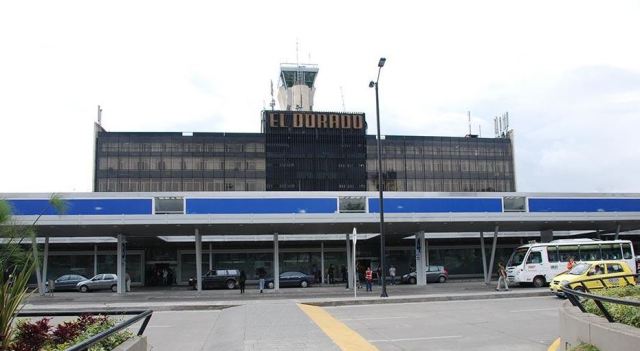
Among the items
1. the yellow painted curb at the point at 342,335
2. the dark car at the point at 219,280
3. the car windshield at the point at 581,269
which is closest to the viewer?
the yellow painted curb at the point at 342,335

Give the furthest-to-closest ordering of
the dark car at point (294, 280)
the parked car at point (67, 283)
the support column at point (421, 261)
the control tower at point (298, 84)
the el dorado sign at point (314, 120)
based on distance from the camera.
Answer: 1. the control tower at point (298, 84)
2. the el dorado sign at point (314, 120)
3. the parked car at point (67, 283)
4. the dark car at point (294, 280)
5. the support column at point (421, 261)

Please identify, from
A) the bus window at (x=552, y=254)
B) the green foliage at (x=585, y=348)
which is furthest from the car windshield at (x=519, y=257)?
the green foliage at (x=585, y=348)

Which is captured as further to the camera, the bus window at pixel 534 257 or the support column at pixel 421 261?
the support column at pixel 421 261

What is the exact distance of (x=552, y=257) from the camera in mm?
33500

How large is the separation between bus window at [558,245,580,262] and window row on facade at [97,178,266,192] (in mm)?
76369

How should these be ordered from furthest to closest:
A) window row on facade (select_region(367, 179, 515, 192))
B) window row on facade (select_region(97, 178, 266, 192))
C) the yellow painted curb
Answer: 1. window row on facade (select_region(367, 179, 515, 192))
2. window row on facade (select_region(97, 178, 266, 192))
3. the yellow painted curb

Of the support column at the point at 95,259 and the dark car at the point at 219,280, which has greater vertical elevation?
the support column at the point at 95,259

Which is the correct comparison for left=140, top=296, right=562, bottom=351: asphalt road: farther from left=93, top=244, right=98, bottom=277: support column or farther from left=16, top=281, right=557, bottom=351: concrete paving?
left=93, top=244, right=98, bottom=277: support column

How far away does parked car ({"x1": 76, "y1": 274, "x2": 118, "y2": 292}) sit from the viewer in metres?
43.5

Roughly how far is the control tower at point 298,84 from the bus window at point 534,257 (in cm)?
8437

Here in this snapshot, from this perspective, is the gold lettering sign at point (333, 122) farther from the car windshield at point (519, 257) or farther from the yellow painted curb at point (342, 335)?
the yellow painted curb at point (342, 335)

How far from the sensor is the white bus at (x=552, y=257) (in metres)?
33.4

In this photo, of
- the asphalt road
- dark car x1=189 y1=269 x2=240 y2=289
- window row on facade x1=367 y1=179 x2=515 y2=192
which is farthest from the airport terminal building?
the asphalt road

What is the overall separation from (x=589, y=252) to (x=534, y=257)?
323cm
